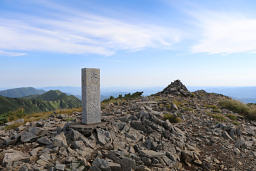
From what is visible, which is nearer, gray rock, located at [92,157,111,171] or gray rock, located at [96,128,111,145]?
gray rock, located at [92,157,111,171]

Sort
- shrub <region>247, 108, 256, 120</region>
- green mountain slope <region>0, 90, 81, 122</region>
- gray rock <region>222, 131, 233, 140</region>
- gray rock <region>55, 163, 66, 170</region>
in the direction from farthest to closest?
green mountain slope <region>0, 90, 81, 122</region> → shrub <region>247, 108, 256, 120</region> → gray rock <region>222, 131, 233, 140</region> → gray rock <region>55, 163, 66, 170</region>

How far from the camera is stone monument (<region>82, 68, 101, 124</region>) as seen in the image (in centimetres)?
841

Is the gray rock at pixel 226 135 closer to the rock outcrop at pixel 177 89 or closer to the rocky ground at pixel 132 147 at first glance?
the rocky ground at pixel 132 147

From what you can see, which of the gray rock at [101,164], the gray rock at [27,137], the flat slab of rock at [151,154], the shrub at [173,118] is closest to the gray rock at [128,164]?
the gray rock at [101,164]

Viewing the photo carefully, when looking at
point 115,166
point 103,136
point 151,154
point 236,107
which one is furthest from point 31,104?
point 115,166

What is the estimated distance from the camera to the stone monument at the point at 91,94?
27.6 feet

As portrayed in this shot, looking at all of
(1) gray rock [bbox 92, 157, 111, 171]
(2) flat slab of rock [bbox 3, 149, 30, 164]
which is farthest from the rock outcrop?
(2) flat slab of rock [bbox 3, 149, 30, 164]

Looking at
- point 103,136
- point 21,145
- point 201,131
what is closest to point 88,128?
point 103,136

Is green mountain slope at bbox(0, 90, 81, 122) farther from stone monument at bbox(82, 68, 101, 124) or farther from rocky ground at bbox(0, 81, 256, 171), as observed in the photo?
rocky ground at bbox(0, 81, 256, 171)

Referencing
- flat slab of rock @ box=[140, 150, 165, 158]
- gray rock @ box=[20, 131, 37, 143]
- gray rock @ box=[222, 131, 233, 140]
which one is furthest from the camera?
gray rock @ box=[222, 131, 233, 140]

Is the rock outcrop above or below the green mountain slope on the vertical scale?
above

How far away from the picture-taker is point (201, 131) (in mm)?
10219

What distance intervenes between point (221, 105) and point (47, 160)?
16.0 meters

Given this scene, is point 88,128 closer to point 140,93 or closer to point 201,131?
Result: point 201,131
